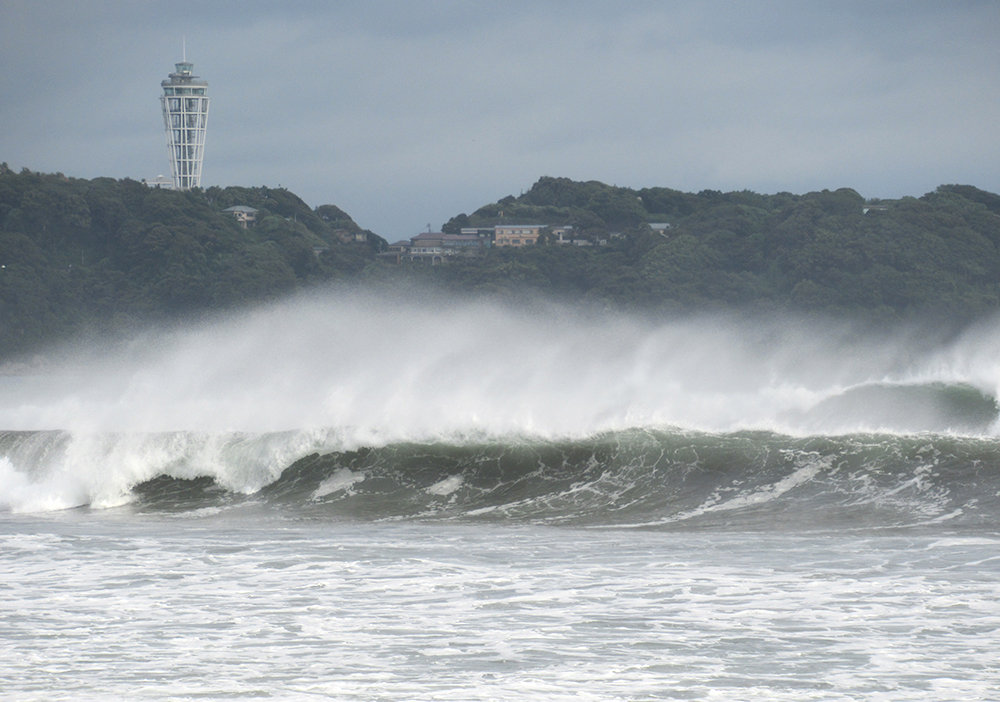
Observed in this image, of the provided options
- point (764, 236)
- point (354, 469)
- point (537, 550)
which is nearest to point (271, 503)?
point (354, 469)

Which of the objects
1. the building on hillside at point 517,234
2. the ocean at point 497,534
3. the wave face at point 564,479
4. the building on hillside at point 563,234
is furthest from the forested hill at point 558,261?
the wave face at point 564,479

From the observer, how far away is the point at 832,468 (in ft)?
56.6

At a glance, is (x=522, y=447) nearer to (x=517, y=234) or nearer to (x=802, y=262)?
(x=802, y=262)

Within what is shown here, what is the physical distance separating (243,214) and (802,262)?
62.1 meters

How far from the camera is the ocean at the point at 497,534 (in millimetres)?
8508

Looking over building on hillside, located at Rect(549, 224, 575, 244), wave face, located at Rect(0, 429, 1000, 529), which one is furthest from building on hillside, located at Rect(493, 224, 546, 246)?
wave face, located at Rect(0, 429, 1000, 529)

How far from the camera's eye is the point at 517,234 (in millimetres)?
121625

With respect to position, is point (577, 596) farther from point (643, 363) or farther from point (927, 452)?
point (643, 363)

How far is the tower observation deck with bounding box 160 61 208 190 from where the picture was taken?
609 feet

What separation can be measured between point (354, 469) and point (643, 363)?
937cm

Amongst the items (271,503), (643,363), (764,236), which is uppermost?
(764,236)

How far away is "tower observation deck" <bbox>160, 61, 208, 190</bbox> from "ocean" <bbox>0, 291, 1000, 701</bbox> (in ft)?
539

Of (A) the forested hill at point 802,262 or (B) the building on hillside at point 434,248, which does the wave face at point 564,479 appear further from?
(B) the building on hillside at point 434,248

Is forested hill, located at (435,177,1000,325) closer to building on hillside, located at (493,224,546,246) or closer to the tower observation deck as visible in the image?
building on hillside, located at (493,224,546,246)
